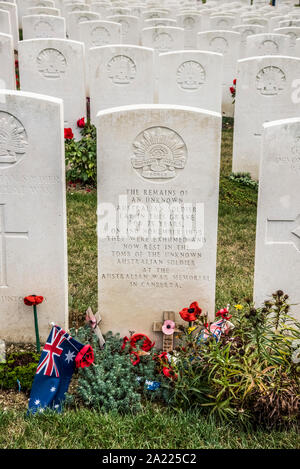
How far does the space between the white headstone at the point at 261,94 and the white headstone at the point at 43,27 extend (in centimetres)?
488

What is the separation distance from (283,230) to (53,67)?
505 centimetres

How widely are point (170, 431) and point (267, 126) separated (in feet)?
7.48

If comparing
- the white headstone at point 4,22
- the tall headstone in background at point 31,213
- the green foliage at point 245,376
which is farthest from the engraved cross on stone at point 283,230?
the white headstone at point 4,22

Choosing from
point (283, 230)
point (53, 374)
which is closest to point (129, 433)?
point (53, 374)

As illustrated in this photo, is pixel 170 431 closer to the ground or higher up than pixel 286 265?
closer to the ground

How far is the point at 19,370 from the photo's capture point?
171 inches

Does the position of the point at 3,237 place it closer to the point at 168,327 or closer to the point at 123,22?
the point at 168,327

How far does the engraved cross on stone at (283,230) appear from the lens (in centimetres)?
466

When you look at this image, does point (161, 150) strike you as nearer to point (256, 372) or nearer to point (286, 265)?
point (286, 265)

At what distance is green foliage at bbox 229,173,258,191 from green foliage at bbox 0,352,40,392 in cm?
473

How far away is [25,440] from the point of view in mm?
3602

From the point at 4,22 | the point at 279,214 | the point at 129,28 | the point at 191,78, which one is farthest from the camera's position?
the point at 129,28

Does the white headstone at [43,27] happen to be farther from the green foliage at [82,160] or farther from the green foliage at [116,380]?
the green foliage at [116,380]

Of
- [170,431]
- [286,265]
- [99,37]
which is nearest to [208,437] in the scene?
[170,431]
